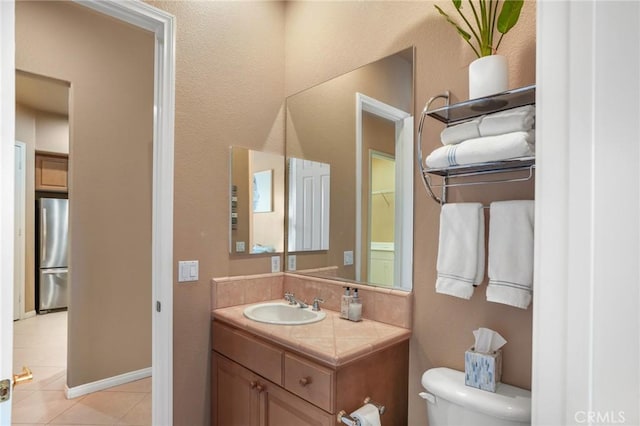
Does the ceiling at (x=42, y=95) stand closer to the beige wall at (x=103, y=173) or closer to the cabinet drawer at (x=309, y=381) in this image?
the beige wall at (x=103, y=173)

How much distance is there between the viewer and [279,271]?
229 centimetres

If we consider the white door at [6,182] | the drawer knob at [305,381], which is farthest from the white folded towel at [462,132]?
the white door at [6,182]

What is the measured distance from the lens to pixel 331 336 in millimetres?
1511

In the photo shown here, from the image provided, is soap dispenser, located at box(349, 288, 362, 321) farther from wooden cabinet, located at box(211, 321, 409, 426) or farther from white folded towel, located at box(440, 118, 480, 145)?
white folded towel, located at box(440, 118, 480, 145)

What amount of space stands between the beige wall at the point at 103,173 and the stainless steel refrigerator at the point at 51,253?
2455 millimetres

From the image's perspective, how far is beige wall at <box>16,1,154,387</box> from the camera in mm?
2570

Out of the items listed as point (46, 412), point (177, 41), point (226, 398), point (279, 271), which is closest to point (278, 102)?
point (177, 41)

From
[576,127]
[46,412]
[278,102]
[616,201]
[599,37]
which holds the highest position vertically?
[278,102]

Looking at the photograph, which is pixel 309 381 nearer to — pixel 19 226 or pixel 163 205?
pixel 163 205

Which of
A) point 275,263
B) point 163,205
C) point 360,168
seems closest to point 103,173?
point 163,205

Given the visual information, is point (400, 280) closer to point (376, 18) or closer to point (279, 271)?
point (279, 271)

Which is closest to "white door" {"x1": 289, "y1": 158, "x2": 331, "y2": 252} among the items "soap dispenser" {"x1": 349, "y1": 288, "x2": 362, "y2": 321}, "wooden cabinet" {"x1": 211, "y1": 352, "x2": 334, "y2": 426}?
"soap dispenser" {"x1": 349, "y1": 288, "x2": 362, "y2": 321}

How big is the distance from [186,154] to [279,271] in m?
0.92

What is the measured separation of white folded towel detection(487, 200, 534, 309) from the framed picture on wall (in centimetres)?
137
